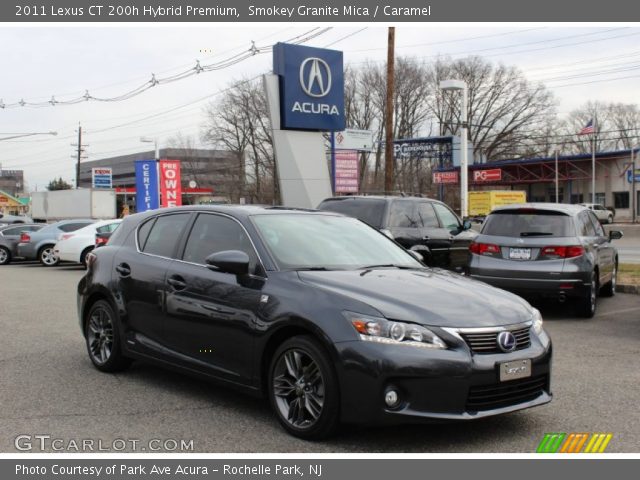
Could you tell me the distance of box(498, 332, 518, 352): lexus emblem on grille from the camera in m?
4.53

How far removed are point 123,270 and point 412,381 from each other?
10.8 feet

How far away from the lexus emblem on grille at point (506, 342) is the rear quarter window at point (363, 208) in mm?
6967

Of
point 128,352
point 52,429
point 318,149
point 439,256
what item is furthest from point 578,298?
point 318,149

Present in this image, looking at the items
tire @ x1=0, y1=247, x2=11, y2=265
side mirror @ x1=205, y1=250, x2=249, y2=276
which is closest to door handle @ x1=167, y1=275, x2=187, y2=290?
side mirror @ x1=205, y1=250, x2=249, y2=276

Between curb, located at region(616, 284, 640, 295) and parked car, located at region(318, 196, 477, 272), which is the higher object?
parked car, located at region(318, 196, 477, 272)

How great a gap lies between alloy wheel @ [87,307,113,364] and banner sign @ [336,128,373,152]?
50424 millimetres

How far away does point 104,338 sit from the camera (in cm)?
672

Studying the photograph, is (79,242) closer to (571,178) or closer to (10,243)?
(10,243)

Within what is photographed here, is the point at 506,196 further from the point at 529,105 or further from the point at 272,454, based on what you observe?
the point at 272,454

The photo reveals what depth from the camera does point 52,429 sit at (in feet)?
16.2

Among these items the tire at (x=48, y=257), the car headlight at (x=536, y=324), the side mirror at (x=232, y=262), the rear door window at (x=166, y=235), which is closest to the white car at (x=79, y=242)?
the tire at (x=48, y=257)

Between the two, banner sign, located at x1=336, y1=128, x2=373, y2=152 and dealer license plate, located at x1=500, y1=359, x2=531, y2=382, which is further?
banner sign, located at x1=336, y1=128, x2=373, y2=152

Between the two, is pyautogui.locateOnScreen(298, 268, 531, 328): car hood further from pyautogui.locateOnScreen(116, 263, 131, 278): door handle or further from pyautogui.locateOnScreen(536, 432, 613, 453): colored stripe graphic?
pyautogui.locateOnScreen(116, 263, 131, 278): door handle

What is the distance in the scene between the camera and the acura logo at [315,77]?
2175 cm
